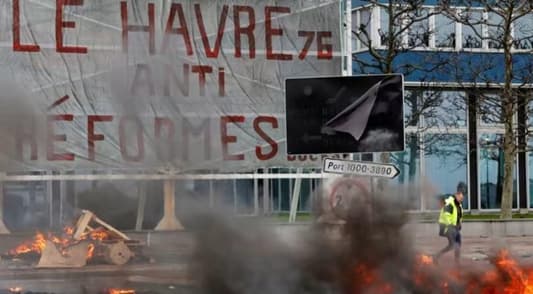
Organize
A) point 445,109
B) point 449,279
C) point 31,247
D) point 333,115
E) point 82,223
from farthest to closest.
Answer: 1. point 445,109
2. point 31,247
3. point 82,223
4. point 333,115
5. point 449,279

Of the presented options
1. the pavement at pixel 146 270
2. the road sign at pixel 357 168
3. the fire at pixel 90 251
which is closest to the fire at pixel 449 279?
the pavement at pixel 146 270

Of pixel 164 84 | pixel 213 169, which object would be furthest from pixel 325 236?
pixel 164 84

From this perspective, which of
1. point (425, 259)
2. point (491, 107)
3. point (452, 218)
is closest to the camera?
point (425, 259)

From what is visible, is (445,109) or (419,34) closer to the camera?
(419,34)

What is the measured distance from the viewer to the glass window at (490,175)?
97.5 feet

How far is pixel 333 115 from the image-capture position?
32.2 ft

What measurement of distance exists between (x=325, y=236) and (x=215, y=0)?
3.15 metres

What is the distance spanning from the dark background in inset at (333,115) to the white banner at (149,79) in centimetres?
49

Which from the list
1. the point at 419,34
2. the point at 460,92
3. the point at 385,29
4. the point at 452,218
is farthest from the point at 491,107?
the point at 452,218

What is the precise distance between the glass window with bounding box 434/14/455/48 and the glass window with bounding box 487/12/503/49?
4.15 ft

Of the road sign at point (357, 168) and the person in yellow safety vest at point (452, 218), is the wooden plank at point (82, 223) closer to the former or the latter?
the road sign at point (357, 168)

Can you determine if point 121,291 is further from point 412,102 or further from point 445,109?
point 445,109

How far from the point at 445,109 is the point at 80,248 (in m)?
17.3

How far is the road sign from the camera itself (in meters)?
9.88
